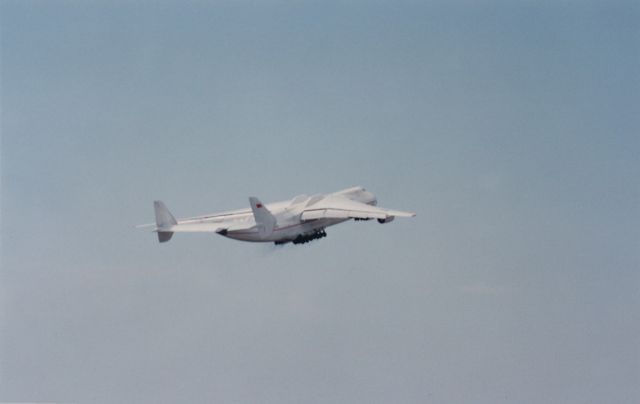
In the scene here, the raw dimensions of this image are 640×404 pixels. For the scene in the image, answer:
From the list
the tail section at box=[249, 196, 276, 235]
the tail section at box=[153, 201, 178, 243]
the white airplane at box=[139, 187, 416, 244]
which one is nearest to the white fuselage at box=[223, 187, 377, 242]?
the white airplane at box=[139, 187, 416, 244]

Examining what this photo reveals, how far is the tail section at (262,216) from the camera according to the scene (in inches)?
2334

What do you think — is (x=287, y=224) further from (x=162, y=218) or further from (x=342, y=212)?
(x=162, y=218)

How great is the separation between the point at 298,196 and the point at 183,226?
8423 millimetres

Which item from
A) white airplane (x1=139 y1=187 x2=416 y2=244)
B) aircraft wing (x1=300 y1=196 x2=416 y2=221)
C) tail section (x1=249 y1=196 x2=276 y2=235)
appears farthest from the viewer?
aircraft wing (x1=300 y1=196 x2=416 y2=221)

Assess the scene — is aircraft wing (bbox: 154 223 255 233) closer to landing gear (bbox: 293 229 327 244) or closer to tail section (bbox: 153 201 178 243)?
tail section (bbox: 153 201 178 243)

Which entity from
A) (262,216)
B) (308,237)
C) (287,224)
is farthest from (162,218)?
(308,237)

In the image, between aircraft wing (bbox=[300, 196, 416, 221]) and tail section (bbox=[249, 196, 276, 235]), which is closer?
tail section (bbox=[249, 196, 276, 235])

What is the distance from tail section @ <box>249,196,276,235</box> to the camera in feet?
194

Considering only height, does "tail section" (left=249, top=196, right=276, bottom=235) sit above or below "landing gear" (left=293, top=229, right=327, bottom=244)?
above

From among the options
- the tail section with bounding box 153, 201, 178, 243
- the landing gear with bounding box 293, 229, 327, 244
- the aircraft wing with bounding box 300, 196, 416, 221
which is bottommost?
the landing gear with bounding box 293, 229, 327, 244

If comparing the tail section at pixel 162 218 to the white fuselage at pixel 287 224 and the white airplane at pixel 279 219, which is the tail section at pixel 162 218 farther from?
the white fuselage at pixel 287 224

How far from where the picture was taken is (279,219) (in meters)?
61.1

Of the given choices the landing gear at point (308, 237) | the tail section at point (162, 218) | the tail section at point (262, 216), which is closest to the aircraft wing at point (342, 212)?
the landing gear at point (308, 237)

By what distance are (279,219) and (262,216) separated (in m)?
1.76
